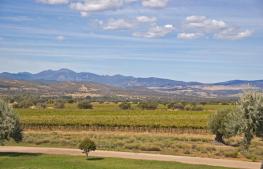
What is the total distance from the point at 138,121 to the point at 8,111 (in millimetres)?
44214

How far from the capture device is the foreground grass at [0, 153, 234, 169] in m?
40.6

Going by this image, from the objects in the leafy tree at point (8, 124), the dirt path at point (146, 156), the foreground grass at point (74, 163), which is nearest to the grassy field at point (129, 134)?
the dirt path at point (146, 156)

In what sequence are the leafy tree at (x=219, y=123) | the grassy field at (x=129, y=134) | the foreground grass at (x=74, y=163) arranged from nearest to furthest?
1. the foreground grass at (x=74, y=163)
2. the grassy field at (x=129, y=134)
3. the leafy tree at (x=219, y=123)

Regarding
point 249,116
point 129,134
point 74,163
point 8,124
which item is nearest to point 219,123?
point 129,134

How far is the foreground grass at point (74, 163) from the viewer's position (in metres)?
40.6

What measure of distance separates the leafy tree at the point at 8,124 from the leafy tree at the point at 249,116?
2183 centimetres

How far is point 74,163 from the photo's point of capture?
42656mm

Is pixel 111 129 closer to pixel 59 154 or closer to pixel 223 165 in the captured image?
pixel 59 154

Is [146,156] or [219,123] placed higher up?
[219,123]

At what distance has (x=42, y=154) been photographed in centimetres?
5022

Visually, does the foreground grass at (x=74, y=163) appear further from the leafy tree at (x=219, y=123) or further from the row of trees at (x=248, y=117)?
the leafy tree at (x=219, y=123)

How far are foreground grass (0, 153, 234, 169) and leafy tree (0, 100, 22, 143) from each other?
127 inches

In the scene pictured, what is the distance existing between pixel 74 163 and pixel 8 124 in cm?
1080

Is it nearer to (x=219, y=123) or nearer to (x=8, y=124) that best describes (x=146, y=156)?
(x=8, y=124)
